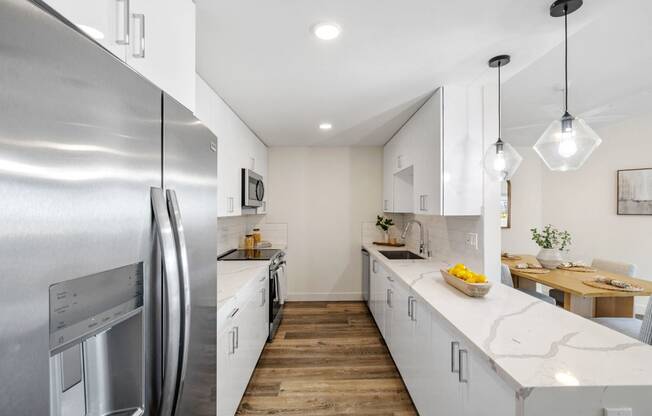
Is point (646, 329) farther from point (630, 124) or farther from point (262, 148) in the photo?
point (262, 148)

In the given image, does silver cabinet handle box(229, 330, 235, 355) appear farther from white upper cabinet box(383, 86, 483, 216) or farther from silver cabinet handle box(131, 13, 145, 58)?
white upper cabinet box(383, 86, 483, 216)

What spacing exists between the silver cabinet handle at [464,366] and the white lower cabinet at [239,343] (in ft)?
3.95

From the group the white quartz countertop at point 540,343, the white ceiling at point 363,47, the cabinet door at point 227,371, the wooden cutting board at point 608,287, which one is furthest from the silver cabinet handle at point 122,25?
the wooden cutting board at point 608,287

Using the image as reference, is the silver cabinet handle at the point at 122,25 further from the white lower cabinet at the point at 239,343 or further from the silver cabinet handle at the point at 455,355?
the silver cabinet handle at the point at 455,355

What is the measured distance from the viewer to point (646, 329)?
187 centimetres

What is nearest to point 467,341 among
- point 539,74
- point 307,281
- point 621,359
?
point 621,359

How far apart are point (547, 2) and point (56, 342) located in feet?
6.61

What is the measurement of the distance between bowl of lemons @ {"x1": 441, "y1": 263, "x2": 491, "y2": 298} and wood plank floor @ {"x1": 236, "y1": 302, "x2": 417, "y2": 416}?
0.98 meters

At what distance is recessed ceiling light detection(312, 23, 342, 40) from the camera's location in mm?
1488

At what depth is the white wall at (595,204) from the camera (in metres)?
3.68

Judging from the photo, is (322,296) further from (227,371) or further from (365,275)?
(227,371)

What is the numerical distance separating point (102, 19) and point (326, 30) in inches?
42.9

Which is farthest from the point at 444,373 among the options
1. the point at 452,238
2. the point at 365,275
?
the point at 365,275

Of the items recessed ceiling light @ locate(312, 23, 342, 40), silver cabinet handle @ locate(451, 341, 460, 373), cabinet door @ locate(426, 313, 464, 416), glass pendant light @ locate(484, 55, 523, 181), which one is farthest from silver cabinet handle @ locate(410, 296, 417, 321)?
recessed ceiling light @ locate(312, 23, 342, 40)
